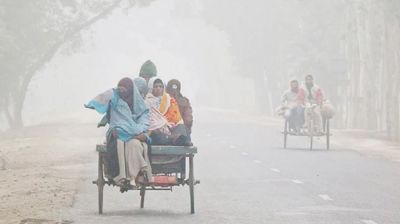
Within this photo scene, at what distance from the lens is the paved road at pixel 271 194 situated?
13737 millimetres

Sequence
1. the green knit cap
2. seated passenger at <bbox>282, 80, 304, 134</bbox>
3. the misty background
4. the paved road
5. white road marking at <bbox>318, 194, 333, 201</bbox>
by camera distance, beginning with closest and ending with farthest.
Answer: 1. the paved road
2. the green knit cap
3. white road marking at <bbox>318, 194, 333, 201</bbox>
4. seated passenger at <bbox>282, 80, 304, 134</bbox>
5. the misty background

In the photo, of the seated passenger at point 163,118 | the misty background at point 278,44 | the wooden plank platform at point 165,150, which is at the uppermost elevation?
the misty background at point 278,44

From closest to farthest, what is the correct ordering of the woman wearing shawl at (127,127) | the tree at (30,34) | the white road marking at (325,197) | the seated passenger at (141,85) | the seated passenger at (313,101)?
the woman wearing shawl at (127,127) < the seated passenger at (141,85) < the white road marking at (325,197) < the seated passenger at (313,101) < the tree at (30,34)

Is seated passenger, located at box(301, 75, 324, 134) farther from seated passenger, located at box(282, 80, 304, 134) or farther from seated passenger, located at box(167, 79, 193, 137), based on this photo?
seated passenger, located at box(167, 79, 193, 137)

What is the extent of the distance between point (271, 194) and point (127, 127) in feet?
13.3

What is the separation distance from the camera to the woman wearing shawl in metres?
13.5

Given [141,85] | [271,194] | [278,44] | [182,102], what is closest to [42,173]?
[271,194]

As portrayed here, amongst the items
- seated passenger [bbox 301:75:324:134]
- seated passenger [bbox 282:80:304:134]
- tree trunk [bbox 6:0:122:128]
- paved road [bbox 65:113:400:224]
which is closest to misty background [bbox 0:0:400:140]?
tree trunk [bbox 6:0:122:128]

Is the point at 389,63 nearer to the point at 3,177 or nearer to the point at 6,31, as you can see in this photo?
→ the point at 6,31

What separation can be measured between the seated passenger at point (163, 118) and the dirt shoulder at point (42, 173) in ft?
5.63

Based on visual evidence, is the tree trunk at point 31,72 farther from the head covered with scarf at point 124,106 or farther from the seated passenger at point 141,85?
the head covered with scarf at point 124,106

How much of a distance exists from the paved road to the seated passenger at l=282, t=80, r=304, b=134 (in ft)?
6.78

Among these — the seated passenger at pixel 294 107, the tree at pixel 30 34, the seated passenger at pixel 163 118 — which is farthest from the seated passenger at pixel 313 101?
the tree at pixel 30 34

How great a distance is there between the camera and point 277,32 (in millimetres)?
71938
